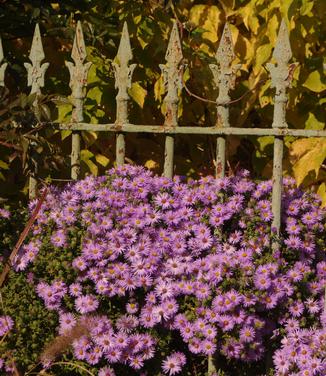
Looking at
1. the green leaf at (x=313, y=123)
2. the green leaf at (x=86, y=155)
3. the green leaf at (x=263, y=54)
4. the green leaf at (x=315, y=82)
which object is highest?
the green leaf at (x=263, y=54)

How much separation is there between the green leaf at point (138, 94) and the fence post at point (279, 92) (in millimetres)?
761

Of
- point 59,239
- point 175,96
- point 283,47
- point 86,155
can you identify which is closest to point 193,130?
point 175,96

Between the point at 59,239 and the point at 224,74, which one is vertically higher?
the point at 224,74

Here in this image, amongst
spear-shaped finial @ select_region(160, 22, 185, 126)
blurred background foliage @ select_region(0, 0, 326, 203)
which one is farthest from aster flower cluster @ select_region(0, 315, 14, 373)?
spear-shaped finial @ select_region(160, 22, 185, 126)

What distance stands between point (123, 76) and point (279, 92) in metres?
0.74

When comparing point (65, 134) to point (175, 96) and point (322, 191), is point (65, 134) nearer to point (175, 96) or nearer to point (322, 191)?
point (175, 96)

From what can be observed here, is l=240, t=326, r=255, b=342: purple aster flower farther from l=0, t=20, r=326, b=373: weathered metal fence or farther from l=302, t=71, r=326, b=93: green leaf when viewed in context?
l=302, t=71, r=326, b=93: green leaf

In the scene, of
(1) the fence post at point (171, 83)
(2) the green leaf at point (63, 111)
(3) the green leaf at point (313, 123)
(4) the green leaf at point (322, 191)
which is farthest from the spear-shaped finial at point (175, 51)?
(4) the green leaf at point (322, 191)

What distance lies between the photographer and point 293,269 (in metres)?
3.37

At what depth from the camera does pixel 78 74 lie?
3846mm

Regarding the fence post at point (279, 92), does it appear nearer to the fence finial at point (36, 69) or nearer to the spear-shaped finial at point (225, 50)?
the spear-shaped finial at point (225, 50)

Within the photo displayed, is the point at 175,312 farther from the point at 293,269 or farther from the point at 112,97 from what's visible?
the point at 112,97

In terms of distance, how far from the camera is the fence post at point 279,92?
11.6 ft

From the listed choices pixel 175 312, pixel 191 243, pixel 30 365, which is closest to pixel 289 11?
pixel 191 243
